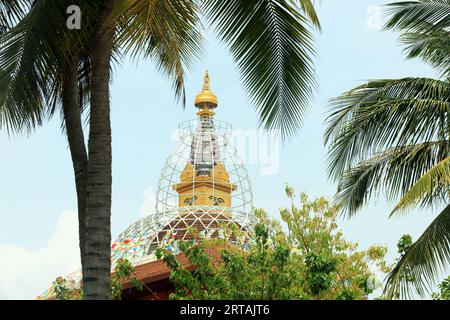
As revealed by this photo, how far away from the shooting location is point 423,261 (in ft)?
42.8

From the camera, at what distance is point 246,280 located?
1518 centimetres

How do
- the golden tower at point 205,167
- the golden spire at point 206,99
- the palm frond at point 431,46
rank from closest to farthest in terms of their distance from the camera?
the palm frond at point 431,46 < the golden tower at point 205,167 < the golden spire at point 206,99

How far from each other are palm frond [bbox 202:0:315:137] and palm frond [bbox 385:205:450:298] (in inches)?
128

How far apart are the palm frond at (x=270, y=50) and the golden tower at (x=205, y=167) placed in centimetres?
3051

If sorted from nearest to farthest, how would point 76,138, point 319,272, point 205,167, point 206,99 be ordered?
point 76,138, point 319,272, point 205,167, point 206,99

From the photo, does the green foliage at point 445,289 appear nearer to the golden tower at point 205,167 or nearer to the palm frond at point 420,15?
the palm frond at point 420,15

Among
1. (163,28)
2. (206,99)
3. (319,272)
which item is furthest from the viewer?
(206,99)

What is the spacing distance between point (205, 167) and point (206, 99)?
4902 mm

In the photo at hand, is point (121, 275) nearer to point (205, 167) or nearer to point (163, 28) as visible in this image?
point (163, 28)

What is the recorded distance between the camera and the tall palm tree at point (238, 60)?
10.5 meters

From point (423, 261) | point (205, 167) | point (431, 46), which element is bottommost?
point (423, 261)

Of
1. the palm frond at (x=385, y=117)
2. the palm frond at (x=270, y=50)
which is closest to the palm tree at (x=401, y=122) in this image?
the palm frond at (x=385, y=117)

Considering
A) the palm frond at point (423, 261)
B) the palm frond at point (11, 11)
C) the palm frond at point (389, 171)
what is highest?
the palm frond at point (11, 11)

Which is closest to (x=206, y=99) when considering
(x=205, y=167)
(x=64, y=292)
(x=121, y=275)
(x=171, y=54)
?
(x=205, y=167)
